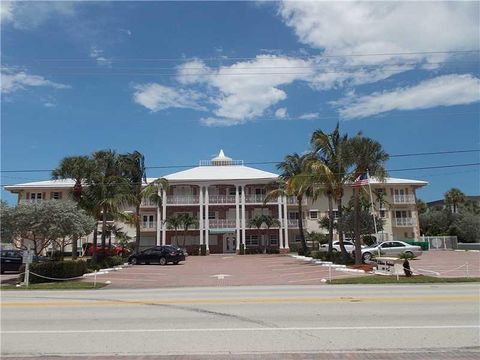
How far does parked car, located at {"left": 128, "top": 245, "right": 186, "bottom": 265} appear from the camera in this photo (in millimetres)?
37875

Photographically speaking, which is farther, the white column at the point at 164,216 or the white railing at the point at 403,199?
the white railing at the point at 403,199

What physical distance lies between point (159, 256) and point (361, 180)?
16.8 meters

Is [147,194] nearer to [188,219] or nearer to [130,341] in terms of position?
[188,219]

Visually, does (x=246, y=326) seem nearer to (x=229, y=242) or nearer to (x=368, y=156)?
(x=368, y=156)

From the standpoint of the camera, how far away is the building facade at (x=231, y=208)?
185 ft

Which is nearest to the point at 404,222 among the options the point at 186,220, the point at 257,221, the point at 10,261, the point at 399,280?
the point at 257,221

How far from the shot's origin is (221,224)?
187 ft

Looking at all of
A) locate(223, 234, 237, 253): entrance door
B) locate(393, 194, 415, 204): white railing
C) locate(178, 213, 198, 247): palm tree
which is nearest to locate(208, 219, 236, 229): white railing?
locate(178, 213, 198, 247): palm tree

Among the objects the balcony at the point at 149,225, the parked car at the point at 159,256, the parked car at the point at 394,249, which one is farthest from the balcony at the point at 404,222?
the parked car at the point at 159,256

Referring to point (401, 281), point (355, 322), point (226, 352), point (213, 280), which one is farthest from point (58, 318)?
point (401, 281)

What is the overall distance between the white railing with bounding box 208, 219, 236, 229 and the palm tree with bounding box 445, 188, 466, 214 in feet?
139

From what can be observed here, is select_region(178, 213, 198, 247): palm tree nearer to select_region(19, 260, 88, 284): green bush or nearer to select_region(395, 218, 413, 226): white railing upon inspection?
select_region(395, 218, 413, 226): white railing

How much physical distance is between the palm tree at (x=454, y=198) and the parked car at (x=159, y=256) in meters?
57.9

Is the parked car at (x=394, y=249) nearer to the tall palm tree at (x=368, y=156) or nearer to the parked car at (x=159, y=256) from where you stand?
the tall palm tree at (x=368, y=156)
